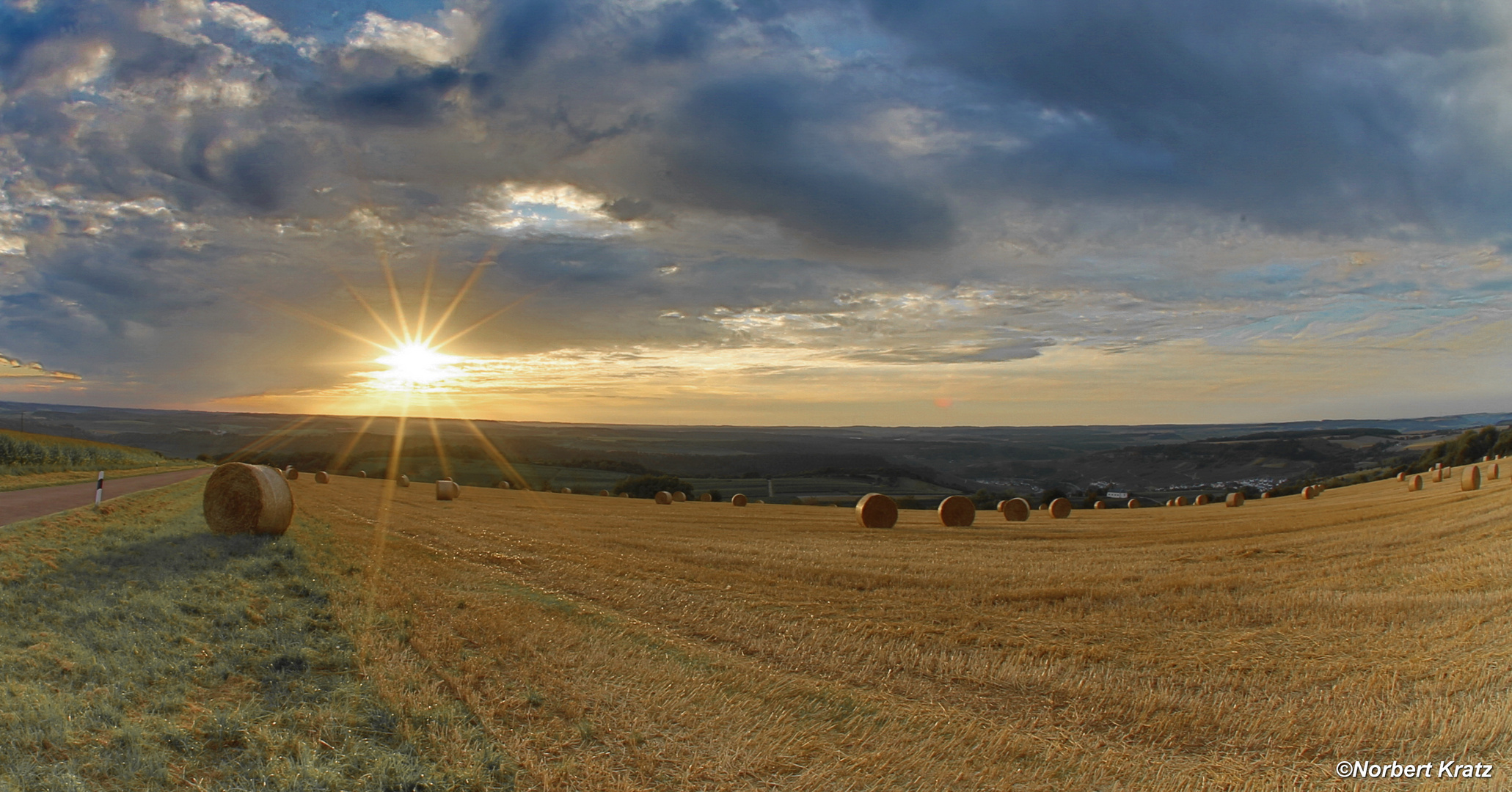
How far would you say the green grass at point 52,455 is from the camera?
32125mm

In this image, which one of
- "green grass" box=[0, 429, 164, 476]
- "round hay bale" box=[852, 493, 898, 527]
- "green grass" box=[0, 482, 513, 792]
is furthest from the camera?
"green grass" box=[0, 429, 164, 476]

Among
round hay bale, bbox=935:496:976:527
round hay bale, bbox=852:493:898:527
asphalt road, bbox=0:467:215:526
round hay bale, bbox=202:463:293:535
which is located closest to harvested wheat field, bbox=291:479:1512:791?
round hay bale, bbox=202:463:293:535

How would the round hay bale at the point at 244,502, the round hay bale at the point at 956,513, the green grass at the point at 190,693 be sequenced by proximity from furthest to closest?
the round hay bale at the point at 956,513, the round hay bale at the point at 244,502, the green grass at the point at 190,693

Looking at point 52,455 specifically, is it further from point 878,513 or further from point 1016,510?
point 1016,510

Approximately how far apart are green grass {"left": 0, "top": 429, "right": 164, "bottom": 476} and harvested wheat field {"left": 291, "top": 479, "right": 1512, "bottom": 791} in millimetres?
27784

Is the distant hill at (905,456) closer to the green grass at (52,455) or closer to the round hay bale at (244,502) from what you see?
the green grass at (52,455)

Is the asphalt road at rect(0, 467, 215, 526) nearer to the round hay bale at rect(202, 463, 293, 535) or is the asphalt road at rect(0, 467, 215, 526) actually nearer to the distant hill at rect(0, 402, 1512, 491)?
the round hay bale at rect(202, 463, 293, 535)

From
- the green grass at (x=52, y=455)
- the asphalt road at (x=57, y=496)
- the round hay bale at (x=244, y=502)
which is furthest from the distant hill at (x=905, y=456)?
the round hay bale at (x=244, y=502)

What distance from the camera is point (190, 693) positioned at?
20.3 ft

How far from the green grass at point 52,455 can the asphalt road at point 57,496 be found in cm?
295

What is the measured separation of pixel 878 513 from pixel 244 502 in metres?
18.0

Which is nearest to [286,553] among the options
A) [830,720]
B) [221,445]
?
[830,720]

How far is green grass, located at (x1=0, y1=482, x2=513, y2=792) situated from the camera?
190 inches

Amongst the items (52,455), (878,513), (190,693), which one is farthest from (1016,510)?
(52,455)
